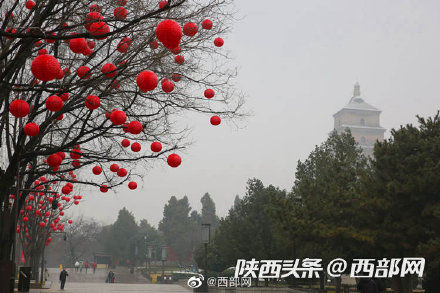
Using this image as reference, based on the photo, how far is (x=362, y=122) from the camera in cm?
13700

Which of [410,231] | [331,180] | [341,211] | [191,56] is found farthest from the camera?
[331,180]

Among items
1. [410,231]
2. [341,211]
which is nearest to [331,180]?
[341,211]

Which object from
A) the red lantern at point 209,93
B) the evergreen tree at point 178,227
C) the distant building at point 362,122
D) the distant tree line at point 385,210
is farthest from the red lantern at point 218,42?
the distant building at point 362,122

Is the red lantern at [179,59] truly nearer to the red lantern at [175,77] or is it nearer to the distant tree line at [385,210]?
the red lantern at [175,77]

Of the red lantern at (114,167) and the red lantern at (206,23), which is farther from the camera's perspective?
the red lantern at (114,167)

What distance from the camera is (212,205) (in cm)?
11075

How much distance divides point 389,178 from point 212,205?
296 feet

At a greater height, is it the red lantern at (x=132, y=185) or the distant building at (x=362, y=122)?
the distant building at (x=362, y=122)

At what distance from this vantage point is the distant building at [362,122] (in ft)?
437

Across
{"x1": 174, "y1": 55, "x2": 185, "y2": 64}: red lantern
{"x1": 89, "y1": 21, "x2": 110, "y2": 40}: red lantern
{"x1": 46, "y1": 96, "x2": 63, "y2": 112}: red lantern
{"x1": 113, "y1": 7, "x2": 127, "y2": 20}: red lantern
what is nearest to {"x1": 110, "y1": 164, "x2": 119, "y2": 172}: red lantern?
{"x1": 174, "y1": 55, "x2": 185, "y2": 64}: red lantern

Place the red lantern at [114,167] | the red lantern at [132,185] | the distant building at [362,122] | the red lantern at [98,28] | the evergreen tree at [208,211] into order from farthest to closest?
the distant building at [362,122] → the evergreen tree at [208,211] → the red lantern at [132,185] → the red lantern at [114,167] → the red lantern at [98,28]

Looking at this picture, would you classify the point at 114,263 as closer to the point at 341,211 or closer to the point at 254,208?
the point at 254,208

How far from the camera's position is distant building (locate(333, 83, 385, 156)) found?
133250 millimetres

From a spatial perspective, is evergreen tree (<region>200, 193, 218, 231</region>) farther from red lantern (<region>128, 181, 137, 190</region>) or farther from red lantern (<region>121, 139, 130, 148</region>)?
red lantern (<region>121, 139, 130, 148</region>)
